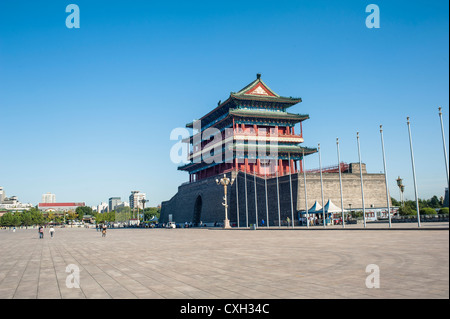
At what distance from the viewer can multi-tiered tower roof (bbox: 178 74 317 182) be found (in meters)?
59.4

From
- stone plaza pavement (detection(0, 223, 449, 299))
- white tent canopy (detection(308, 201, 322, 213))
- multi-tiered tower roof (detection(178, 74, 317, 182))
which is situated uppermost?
multi-tiered tower roof (detection(178, 74, 317, 182))

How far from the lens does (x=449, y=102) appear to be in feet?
11.9

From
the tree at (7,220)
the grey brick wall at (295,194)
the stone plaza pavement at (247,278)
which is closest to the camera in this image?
the stone plaza pavement at (247,278)

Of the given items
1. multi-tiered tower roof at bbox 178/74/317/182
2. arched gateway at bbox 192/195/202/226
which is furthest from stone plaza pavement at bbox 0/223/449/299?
arched gateway at bbox 192/195/202/226

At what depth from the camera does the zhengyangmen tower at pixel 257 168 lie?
4903 centimetres

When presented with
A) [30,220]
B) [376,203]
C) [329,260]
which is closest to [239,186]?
[376,203]

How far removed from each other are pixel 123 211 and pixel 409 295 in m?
161

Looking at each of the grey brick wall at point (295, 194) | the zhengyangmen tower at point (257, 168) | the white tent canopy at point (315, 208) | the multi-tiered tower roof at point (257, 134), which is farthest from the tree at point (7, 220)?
the white tent canopy at point (315, 208)

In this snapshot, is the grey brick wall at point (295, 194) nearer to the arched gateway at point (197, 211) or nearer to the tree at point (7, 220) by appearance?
the arched gateway at point (197, 211)

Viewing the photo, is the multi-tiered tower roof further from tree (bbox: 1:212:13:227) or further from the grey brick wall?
tree (bbox: 1:212:13:227)

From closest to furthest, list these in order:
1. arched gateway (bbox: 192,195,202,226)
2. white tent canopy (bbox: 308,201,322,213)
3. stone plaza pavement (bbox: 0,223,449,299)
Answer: stone plaza pavement (bbox: 0,223,449,299) < white tent canopy (bbox: 308,201,322,213) < arched gateway (bbox: 192,195,202,226)

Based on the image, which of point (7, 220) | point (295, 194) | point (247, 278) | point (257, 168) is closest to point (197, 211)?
point (257, 168)

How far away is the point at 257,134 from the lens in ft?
198
